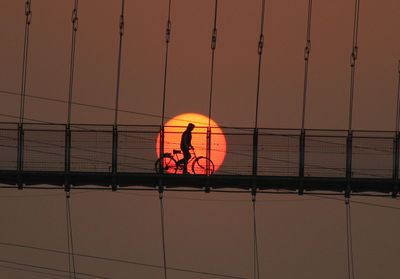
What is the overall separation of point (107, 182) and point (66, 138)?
1.38m

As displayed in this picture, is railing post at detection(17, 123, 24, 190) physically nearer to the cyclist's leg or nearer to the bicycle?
the bicycle

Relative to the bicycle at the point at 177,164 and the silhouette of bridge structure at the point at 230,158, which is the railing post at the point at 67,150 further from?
the bicycle at the point at 177,164

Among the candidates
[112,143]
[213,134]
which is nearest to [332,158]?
[213,134]

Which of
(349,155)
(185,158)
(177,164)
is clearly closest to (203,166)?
(185,158)

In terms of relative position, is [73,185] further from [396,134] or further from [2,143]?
[396,134]

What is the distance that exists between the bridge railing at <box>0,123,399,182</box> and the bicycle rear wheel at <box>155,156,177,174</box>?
13cm

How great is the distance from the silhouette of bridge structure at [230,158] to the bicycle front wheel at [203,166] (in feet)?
0.45

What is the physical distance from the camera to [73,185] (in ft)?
81.4

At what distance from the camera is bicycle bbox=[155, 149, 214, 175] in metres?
24.1

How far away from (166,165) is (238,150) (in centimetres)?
172

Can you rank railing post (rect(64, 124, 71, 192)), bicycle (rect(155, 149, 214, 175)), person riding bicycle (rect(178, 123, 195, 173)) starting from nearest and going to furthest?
1. person riding bicycle (rect(178, 123, 195, 173))
2. bicycle (rect(155, 149, 214, 175))
3. railing post (rect(64, 124, 71, 192))

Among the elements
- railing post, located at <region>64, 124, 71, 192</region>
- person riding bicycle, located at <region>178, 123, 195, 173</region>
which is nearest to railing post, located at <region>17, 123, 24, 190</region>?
railing post, located at <region>64, 124, 71, 192</region>

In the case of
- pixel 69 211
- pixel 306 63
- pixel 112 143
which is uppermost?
pixel 306 63

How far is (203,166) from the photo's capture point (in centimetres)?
2419
